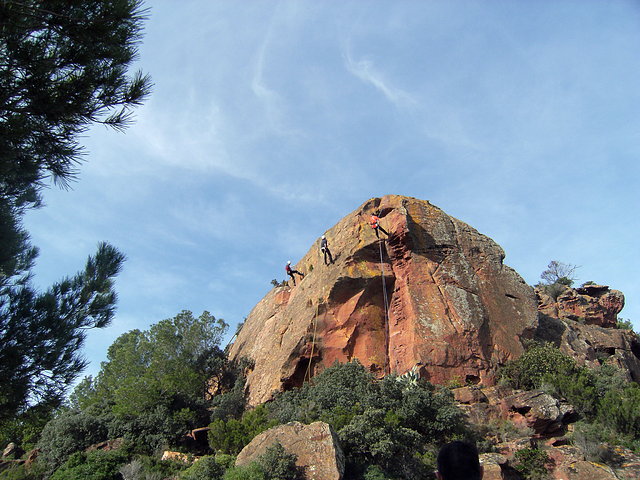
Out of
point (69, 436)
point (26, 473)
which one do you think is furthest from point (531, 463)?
point (26, 473)

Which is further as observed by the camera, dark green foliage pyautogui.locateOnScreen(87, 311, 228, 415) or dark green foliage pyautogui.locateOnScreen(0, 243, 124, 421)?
dark green foliage pyautogui.locateOnScreen(87, 311, 228, 415)

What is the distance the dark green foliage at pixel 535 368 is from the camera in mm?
19891

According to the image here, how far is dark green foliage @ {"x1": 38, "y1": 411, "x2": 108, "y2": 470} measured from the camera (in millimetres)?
21562

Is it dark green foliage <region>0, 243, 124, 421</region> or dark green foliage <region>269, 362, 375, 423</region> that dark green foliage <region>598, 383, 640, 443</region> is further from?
dark green foliage <region>0, 243, 124, 421</region>

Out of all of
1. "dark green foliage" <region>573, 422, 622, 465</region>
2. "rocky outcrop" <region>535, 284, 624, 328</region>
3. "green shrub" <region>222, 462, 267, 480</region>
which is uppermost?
"rocky outcrop" <region>535, 284, 624, 328</region>

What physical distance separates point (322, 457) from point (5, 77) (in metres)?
11.4

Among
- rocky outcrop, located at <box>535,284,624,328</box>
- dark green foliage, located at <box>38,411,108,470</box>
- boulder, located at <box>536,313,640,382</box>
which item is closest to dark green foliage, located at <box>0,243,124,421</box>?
dark green foliage, located at <box>38,411,108,470</box>

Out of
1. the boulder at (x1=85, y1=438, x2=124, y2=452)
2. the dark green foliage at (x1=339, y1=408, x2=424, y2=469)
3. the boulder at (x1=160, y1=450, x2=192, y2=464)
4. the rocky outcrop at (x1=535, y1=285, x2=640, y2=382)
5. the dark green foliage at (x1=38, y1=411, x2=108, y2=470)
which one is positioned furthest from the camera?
the rocky outcrop at (x1=535, y1=285, x2=640, y2=382)

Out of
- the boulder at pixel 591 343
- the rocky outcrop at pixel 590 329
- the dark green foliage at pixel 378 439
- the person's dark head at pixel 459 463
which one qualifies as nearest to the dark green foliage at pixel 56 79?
the person's dark head at pixel 459 463

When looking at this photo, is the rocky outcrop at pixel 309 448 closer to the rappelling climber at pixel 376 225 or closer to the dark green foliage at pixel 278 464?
the dark green foliage at pixel 278 464

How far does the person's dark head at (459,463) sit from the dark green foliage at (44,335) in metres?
7.09

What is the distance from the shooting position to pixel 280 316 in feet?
93.7

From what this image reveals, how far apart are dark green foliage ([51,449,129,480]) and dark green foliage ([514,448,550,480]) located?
49.6 feet

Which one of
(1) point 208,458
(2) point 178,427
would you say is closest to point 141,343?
(2) point 178,427
